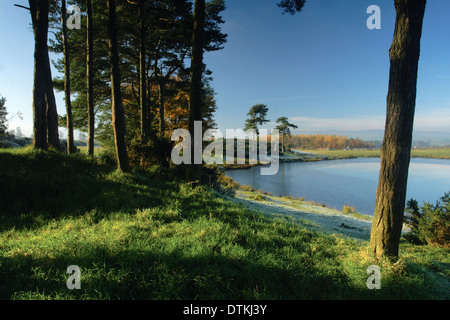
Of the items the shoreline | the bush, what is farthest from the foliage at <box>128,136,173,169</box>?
the bush

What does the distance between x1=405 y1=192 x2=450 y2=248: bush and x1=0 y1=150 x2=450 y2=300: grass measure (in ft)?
2.96

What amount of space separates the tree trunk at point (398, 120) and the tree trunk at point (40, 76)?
11.0 meters

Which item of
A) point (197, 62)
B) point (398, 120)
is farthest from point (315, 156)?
point (398, 120)

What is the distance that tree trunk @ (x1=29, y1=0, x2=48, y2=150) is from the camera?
766 centimetres

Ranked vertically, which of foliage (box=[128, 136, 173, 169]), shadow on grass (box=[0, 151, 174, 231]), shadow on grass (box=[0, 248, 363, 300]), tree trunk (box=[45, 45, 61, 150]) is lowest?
shadow on grass (box=[0, 248, 363, 300])

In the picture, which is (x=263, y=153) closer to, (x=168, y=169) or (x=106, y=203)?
(x=168, y=169)

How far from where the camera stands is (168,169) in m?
8.41

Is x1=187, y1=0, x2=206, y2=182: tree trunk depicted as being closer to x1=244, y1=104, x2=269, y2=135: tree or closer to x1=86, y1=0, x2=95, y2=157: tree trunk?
x1=86, y1=0, x2=95, y2=157: tree trunk

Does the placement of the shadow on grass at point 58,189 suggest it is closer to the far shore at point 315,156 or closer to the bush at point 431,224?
the bush at point 431,224

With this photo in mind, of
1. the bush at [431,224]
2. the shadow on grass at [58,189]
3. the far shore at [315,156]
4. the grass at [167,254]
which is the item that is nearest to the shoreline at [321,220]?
the bush at [431,224]

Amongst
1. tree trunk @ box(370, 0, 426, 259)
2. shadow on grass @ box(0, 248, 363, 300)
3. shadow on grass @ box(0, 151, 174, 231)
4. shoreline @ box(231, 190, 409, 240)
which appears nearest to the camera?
shadow on grass @ box(0, 248, 363, 300)

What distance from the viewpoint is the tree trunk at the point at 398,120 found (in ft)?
10.7

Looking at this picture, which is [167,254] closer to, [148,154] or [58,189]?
[58,189]
